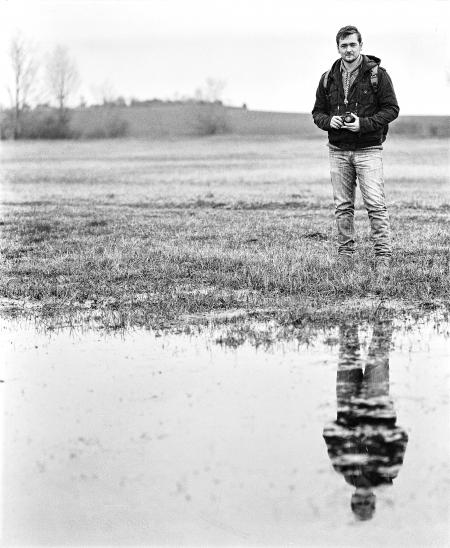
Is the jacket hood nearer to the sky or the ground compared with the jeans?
nearer to the sky

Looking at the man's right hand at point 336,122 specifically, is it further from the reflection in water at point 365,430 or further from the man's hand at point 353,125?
the reflection in water at point 365,430

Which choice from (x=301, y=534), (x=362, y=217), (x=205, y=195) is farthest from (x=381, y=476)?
(x=205, y=195)

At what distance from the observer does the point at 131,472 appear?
13.8 ft

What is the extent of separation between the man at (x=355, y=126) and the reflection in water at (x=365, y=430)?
340 cm

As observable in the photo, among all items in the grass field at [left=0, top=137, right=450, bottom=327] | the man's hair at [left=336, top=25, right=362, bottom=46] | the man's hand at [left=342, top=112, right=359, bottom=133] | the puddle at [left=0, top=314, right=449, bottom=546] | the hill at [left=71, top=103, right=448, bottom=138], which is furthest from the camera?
the hill at [left=71, top=103, right=448, bottom=138]

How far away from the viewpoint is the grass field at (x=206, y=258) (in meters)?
7.76

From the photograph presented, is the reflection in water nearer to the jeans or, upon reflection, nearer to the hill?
the jeans

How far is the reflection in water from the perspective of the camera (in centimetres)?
406

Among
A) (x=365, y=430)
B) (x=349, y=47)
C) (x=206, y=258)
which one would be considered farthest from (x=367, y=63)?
(x=365, y=430)

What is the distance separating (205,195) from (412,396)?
18.2 metres

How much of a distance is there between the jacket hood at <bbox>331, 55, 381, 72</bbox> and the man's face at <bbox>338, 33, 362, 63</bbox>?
6.2 inches

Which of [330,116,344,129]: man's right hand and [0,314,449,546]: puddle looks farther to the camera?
[330,116,344,129]: man's right hand

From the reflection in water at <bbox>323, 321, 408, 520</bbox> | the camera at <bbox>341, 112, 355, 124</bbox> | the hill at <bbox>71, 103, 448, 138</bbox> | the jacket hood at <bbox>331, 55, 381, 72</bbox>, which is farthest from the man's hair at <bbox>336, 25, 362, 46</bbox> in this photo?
the hill at <bbox>71, 103, 448, 138</bbox>

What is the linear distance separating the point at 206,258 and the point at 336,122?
1.96 meters
